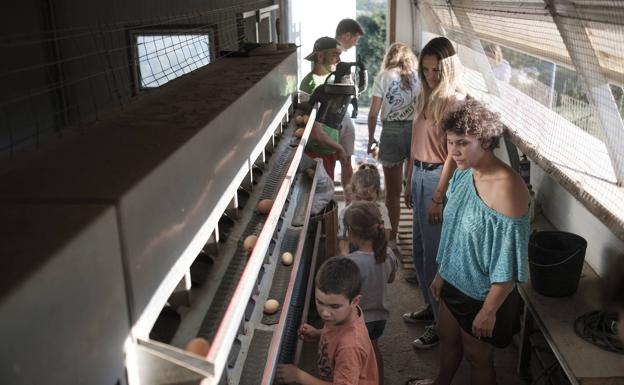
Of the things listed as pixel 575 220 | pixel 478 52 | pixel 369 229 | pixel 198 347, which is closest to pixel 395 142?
pixel 478 52

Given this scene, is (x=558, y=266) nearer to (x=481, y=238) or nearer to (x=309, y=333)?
(x=481, y=238)

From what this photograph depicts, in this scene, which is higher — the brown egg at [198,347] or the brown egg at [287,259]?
the brown egg at [198,347]

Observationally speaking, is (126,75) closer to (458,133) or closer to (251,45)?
(251,45)

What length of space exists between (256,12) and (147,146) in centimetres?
220

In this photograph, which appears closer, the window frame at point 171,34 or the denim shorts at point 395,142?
the window frame at point 171,34

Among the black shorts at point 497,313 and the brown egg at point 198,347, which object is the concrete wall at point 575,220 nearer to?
the black shorts at point 497,313

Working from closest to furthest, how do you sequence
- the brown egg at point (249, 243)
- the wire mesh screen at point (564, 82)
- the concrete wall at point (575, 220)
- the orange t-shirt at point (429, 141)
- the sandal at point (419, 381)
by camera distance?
the brown egg at point (249, 243), the wire mesh screen at point (564, 82), the concrete wall at point (575, 220), the sandal at point (419, 381), the orange t-shirt at point (429, 141)

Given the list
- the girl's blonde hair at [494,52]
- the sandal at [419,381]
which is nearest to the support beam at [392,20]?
the girl's blonde hair at [494,52]

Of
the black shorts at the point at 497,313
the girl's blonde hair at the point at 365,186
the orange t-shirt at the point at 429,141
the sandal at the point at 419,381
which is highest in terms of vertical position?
the orange t-shirt at the point at 429,141

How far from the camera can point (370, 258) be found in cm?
266

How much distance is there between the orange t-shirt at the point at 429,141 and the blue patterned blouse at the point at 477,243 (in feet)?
2.03

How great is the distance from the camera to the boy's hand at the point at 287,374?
196 centimetres

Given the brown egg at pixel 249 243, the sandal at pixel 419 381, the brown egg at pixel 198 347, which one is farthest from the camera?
the sandal at pixel 419 381

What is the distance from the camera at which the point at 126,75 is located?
568 centimetres
